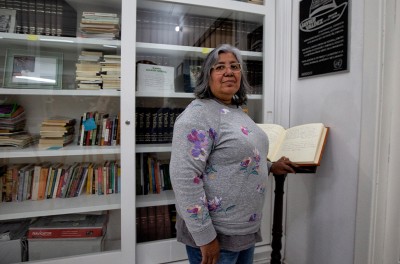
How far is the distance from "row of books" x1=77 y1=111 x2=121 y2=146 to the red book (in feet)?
1.66

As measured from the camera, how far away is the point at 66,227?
1.64m

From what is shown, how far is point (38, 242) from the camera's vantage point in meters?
1.59

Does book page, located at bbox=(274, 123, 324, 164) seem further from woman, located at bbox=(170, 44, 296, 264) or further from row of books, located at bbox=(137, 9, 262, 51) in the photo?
row of books, located at bbox=(137, 9, 262, 51)

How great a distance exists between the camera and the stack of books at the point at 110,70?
1.63 metres

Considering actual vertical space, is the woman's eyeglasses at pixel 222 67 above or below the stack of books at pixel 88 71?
below

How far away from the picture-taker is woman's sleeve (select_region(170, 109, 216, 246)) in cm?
91

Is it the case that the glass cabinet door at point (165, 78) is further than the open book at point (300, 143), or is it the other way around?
the glass cabinet door at point (165, 78)

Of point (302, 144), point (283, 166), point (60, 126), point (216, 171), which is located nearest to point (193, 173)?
point (216, 171)

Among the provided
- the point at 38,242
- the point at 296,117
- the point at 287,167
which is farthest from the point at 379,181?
the point at 38,242

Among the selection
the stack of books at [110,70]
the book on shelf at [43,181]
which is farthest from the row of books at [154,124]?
the book on shelf at [43,181]

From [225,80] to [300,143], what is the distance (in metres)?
0.65

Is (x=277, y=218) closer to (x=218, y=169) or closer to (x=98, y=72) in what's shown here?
(x=218, y=169)

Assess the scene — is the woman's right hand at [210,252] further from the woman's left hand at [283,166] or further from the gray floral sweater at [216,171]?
the woman's left hand at [283,166]

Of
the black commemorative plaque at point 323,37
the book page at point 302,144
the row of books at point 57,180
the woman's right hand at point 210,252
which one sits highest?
the black commemorative plaque at point 323,37
